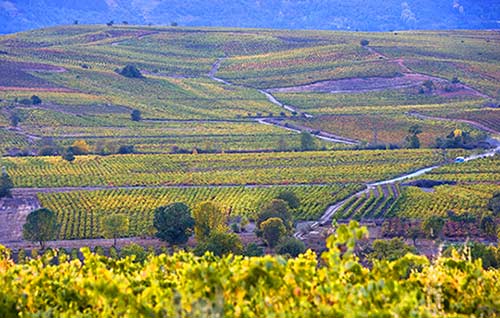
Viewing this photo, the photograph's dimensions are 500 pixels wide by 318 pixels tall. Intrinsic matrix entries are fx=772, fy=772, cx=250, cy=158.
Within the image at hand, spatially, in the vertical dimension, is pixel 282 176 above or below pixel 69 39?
below

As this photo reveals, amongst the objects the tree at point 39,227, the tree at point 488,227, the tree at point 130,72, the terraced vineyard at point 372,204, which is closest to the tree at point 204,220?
the tree at point 39,227

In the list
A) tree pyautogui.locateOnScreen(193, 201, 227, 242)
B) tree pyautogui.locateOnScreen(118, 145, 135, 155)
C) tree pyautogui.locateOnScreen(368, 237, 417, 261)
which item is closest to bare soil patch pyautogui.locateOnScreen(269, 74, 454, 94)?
tree pyautogui.locateOnScreen(118, 145, 135, 155)

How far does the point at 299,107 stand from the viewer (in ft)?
407

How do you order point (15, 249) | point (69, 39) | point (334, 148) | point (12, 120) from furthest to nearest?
1. point (69, 39)
2. point (12, 120)
3. point (334, 148)
4. point (15, 249)

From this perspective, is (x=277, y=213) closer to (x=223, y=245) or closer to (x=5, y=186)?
(x=223, y=245)

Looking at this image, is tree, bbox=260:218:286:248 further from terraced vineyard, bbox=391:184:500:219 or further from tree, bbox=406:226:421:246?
terraced vineyard, bbox=391:184:500:219

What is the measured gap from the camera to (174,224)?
164 ft

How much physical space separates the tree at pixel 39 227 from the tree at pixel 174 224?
6877mm

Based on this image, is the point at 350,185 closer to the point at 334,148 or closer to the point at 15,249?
the point at 334,148

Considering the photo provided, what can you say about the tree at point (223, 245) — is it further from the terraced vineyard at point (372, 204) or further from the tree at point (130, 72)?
the tree at point (130, 72)

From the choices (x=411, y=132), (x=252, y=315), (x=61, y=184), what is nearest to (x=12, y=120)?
(x=61, y=184)

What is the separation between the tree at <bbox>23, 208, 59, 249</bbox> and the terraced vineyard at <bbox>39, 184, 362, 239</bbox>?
2788 mm

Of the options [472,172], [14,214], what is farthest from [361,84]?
[14,214]

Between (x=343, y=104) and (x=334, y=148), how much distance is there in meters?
35.9
